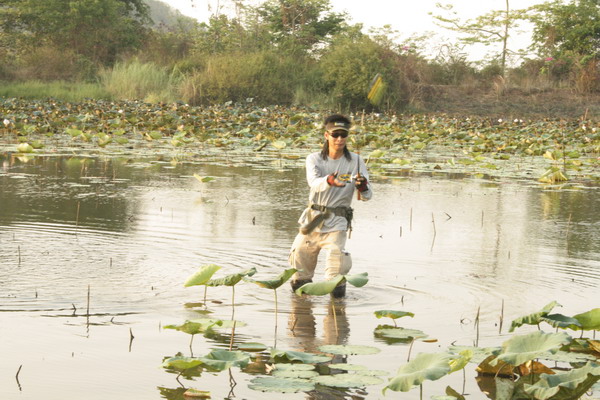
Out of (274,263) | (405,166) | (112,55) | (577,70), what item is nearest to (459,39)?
(577,70)

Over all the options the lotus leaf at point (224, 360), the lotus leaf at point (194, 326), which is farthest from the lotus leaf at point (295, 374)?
the lotus leaf at point (194, 326)

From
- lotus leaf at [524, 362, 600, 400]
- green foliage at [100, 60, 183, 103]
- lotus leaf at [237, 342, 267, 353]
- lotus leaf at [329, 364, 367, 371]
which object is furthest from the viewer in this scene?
green foliage at [100, 60, 183, 103]

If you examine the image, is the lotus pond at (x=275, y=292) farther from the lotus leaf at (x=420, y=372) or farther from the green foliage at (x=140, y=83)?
the green foliage at (x=140, y=83)

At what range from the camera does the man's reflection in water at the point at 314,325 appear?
192 inches

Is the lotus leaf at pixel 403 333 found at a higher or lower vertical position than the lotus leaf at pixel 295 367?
higher

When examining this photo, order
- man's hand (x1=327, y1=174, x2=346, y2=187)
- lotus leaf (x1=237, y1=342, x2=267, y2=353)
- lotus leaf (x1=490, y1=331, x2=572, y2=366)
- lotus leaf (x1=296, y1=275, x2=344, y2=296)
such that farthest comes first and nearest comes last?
man's hand (x1=327, y1=174, x2=346, y2=187), lotus leaf (x1=296, y1=275, x2=344, y2=296), lotus leaf (x1=237, y1=342, x2=267, y2=353), lotus leaf (x1=490, y1=331, x2=572, y2=366)

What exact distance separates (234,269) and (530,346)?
3294mm

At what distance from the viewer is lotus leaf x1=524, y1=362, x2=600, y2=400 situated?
3453 mm

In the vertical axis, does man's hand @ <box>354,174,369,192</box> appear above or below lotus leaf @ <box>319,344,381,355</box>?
above

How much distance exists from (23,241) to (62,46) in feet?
97.7

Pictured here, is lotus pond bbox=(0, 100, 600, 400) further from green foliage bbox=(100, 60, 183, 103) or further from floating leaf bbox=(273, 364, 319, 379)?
green foliage bbox=(100, 60, 183, 103)

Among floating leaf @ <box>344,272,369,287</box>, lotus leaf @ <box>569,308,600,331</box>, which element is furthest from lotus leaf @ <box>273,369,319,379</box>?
lotus leaf @ <box>569,308,600,331</box>

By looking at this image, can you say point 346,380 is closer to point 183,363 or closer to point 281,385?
point 281,385

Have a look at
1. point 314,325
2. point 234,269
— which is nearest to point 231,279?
point 314,325
